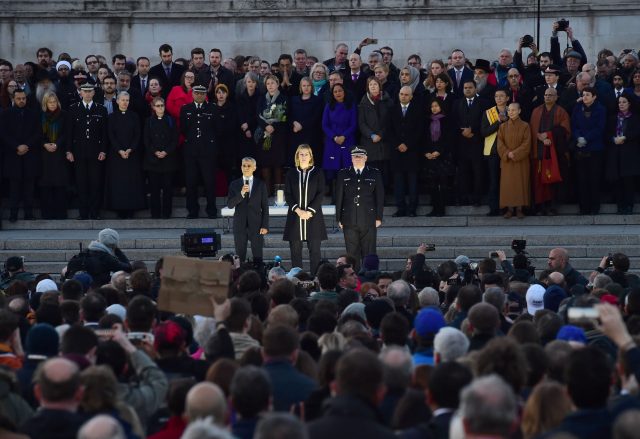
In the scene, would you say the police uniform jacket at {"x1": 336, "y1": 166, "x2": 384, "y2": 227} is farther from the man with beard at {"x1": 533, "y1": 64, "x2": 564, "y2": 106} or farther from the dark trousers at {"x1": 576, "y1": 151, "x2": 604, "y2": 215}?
the dark trousers at {"x1": 576, "y1": 151, "x2": 604, "y2": 215}

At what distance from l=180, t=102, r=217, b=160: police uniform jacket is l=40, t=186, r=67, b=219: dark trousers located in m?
2.09

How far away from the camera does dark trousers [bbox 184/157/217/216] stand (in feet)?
74.2

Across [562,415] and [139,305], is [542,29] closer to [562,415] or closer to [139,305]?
[139,305]

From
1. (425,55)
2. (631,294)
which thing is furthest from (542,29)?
(631,294)

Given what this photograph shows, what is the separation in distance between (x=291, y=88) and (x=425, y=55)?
557cm

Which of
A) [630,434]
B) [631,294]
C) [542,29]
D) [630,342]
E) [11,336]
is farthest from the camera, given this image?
[542,29]

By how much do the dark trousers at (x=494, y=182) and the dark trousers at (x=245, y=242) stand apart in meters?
3.76

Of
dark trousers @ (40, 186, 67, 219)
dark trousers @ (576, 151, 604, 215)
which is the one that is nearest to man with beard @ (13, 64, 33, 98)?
dark trousers @ (40, 186, 67, 219)

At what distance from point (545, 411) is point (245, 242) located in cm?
1277

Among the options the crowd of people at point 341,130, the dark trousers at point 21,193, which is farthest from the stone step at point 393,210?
the dark trousers at point 21,193

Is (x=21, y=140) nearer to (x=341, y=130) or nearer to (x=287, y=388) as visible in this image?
(x=341, y=130)

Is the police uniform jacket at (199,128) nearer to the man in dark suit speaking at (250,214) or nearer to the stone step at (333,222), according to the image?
the stone step at (333,222)

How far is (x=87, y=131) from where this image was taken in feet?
74.1

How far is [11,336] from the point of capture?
10.2 metres
